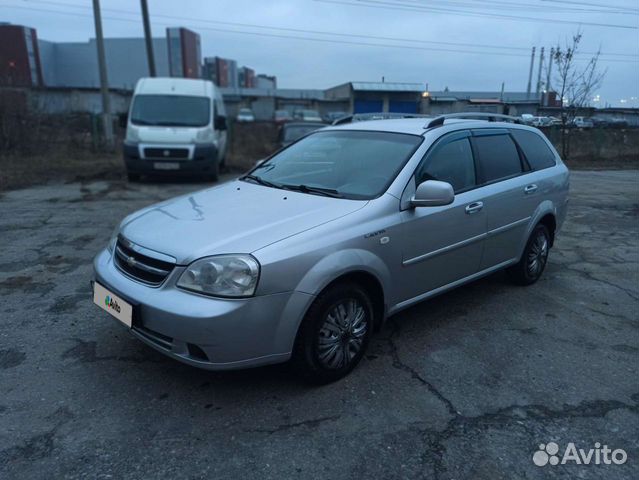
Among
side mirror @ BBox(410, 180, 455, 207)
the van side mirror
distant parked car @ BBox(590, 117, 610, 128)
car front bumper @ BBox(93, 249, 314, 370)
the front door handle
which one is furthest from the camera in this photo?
→ distant parked car @ BBox(590, 117, 610, 128)

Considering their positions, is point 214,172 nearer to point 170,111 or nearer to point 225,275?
point 170,111

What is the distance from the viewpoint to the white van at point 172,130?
1129cm

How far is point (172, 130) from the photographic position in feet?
37.4

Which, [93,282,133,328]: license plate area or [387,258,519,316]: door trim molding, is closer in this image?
[93,282,133,328]: license plate area

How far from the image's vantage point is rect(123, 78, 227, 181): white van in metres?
11.3

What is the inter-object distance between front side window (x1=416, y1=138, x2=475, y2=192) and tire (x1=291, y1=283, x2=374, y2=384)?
3.45 ft

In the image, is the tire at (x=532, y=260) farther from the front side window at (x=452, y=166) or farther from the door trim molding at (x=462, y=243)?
the front side window at (x=452, y=166)

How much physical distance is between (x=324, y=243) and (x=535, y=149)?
3150 mm

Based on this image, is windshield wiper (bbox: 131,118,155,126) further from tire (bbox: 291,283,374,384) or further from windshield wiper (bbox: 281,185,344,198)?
tire (bbox: 291,283,374,384)

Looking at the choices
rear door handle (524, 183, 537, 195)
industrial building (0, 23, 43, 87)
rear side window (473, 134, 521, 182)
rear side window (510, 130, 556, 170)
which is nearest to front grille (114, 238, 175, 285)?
rear side window (473, 134, 521, 182)

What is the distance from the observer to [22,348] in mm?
3504

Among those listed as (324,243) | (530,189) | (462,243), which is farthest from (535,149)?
(324,243)

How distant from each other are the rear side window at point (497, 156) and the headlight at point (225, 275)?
243 centimetres

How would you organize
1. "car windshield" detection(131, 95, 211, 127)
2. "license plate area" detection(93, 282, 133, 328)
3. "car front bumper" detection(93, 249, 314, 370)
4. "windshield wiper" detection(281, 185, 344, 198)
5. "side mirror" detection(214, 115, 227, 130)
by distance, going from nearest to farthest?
"car front bumper" detection(93, 249, 314, 370)
"license plate area" detection(93, 282, 133, 328)
"windshield wiper" detection(281, 185, 344, 198)
"car windshield" detection(131, 95, 211, 127)
"side mirror" detection(214, 115, 227, 130)
